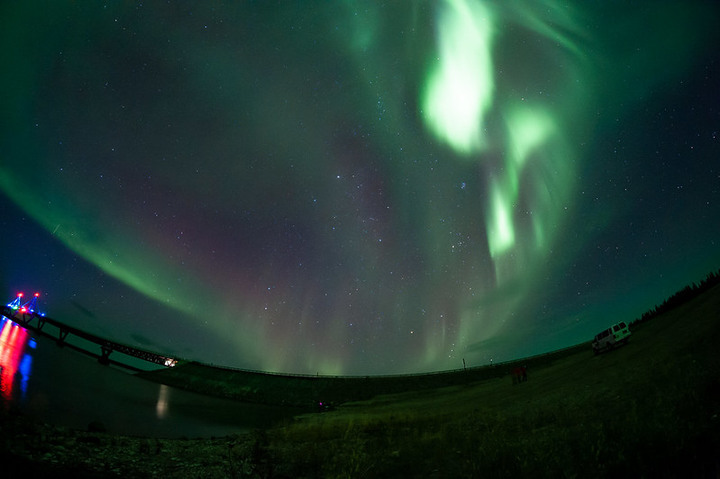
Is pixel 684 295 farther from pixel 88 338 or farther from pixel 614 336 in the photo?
pixel 88 338

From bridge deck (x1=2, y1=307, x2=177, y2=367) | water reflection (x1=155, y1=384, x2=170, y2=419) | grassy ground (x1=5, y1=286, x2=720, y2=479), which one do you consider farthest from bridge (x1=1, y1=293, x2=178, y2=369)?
grassy ground (x1=5, y1=286, x2=720, y2=479)

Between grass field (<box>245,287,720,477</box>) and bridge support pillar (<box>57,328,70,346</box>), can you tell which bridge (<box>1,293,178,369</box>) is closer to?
bridge support pillar (<box>57,328,70,346</box>)

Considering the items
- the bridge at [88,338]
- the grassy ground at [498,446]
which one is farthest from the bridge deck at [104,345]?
the grassy ground at [498,446]

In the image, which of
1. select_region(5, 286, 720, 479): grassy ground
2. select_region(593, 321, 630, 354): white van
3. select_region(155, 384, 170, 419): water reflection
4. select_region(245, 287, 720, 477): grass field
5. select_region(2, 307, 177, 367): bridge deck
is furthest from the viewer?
select_region(2, 307, 177, 367): bridge deck

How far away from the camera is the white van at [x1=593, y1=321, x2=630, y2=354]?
3011 cm

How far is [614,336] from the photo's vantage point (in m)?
30.3

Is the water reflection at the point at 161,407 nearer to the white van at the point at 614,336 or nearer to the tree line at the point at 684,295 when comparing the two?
the white van at the point at 614,336

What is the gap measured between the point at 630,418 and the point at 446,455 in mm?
5454

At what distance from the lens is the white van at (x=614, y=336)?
30109 millimetres

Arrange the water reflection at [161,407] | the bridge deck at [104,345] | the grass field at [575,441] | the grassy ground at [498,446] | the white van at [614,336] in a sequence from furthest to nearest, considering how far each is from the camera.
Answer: the bridge deck at [104,345] → the water reflection at [161,407] → the white van at [614,336] → the grassy ground at [498,446] → the grass field at [575,441]

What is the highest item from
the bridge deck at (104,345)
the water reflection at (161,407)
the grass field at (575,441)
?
the bridge deck at (104,345)

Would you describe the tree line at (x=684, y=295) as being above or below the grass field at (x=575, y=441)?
above

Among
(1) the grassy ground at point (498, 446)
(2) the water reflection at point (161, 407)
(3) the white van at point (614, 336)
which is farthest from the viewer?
(2) the water reflection at point (161, 407)

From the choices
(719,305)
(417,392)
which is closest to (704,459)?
(719,305)
